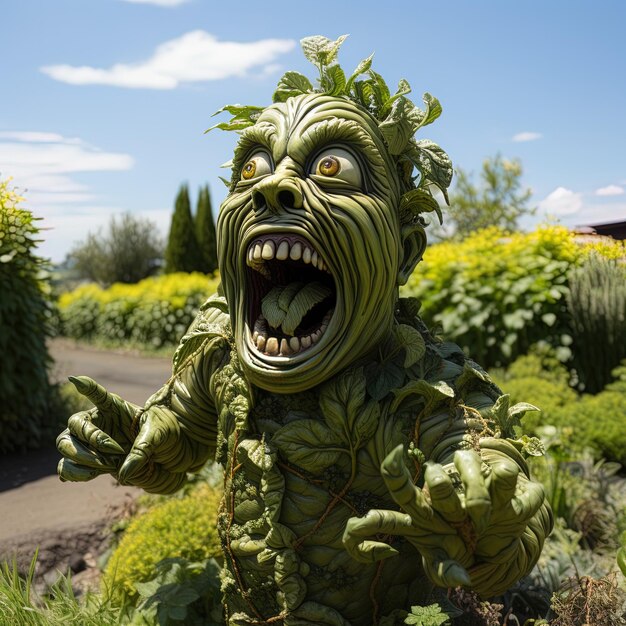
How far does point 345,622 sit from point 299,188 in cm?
132

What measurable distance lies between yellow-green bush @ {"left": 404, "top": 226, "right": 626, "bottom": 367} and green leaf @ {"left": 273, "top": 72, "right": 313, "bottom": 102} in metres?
4.79

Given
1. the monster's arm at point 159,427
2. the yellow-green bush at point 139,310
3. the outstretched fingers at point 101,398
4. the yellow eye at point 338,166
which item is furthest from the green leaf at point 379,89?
the yellow-green bush at point 139,310

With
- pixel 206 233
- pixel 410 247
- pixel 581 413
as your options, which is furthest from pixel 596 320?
pixel 206 233

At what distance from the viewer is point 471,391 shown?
2.05 meters

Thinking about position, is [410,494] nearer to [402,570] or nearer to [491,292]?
[402,570]

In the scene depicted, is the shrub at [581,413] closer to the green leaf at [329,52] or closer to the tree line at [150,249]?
the green leaf at [329,52]

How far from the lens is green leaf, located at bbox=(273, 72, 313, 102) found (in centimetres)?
220

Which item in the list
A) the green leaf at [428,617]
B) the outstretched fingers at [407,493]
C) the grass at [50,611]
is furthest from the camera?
the grass at [50,611]

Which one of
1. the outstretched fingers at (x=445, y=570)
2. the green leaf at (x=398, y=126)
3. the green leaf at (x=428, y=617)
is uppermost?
the green leaf at (x=398, y=126)

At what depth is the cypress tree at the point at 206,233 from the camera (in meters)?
25.0

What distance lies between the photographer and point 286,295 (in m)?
1.99

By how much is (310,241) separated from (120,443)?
111 centimetres

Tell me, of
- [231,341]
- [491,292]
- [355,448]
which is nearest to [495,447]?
[355,448]

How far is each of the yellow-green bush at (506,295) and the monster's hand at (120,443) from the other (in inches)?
183
